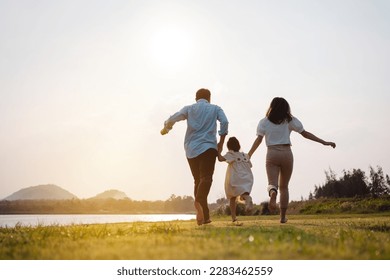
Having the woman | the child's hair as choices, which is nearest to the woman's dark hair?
the woman

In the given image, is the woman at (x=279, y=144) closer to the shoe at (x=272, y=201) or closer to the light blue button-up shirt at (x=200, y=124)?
the shoe at (x=272, y=201)

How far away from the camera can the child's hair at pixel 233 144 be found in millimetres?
11648

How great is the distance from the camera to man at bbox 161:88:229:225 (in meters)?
9.22

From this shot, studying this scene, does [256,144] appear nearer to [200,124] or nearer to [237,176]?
[237,176]

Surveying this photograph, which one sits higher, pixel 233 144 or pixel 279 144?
pixel 233 144

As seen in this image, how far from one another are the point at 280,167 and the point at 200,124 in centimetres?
221

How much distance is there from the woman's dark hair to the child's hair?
1422 millimetres

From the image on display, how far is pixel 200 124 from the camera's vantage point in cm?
977

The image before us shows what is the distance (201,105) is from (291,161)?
8.15ft

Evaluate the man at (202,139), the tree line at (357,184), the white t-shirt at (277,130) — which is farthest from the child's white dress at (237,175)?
the tree line at (357,184)

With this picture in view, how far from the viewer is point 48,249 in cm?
480

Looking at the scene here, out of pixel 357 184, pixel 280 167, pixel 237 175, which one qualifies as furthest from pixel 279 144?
pixel 357 184
